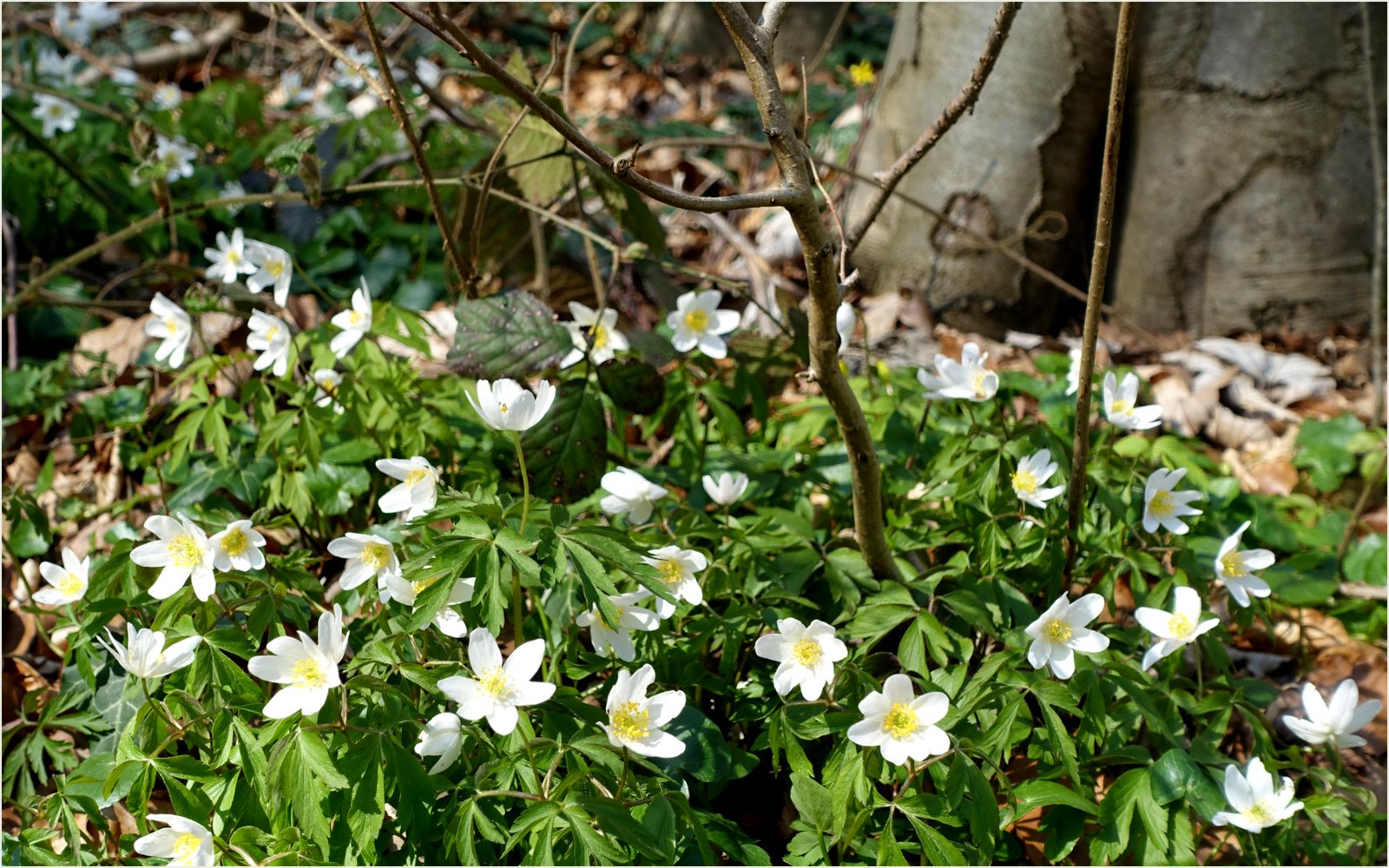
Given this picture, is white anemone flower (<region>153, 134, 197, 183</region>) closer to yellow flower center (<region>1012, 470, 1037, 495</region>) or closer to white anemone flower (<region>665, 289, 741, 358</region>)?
white anemone flower (<region>665, 289, 741, 358</region>)

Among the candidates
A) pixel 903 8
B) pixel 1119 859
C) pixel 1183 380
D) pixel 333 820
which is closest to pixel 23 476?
pixel 333 820

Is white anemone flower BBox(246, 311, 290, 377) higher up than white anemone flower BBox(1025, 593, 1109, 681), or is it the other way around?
white anemone flower BBox(246, 311, 290, 377)

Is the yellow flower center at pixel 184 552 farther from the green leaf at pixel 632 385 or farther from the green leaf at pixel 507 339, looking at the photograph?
the green leaf at pixel 632 385

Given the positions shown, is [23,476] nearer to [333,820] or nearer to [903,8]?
[333,820]

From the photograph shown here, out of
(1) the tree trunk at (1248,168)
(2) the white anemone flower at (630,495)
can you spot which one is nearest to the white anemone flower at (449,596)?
(2) the white anemone flower at (630,495)

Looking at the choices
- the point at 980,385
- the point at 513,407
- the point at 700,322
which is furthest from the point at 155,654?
the point at 980,385

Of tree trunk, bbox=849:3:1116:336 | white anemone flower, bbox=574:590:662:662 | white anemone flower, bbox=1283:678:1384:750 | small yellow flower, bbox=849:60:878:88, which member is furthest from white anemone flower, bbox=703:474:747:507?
small yellow flower, bbox=849:60:878:88

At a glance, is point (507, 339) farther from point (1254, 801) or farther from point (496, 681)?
point (1254, 801)
